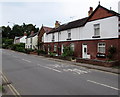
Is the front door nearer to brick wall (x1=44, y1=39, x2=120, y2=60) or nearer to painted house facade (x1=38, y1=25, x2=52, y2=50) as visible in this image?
brick wall (x1=44, y1=39, x2=120, y2=60)

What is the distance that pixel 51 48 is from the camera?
34.7 metres

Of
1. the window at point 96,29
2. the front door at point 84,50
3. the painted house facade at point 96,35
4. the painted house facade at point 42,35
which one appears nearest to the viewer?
the painted house facade at point 96,35

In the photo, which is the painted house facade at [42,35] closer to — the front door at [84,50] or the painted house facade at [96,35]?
the painted house facade at [96,35]

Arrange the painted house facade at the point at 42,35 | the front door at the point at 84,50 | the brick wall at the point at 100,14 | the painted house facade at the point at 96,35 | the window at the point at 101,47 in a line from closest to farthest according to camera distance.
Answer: the painted house facade at the point at 96,35 < the brick wall at the point at 100,14 < the window at the point at 101,47 < the front door at the point at 84,50 < the painted house facade at the point at 42,35

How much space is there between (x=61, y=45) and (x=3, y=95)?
81.5ft

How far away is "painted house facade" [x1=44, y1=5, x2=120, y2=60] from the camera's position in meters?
18.8

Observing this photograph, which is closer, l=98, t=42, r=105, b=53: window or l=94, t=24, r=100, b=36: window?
l=98, t=42, r=105, b=53: window

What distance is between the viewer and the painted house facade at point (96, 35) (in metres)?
18.8

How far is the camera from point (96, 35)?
21516 mm

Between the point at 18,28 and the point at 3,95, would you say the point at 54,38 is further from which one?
the point at 18,28

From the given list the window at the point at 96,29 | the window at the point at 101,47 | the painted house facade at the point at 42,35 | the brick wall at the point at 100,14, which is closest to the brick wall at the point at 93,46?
the window at the point at 101,47

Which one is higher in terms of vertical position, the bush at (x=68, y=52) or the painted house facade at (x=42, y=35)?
the painted house facade at (x=42, y=35)

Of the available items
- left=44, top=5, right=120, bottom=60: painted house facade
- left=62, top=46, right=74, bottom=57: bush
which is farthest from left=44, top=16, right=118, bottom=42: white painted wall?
left=62, top=46, right=74, bottom=57: bush

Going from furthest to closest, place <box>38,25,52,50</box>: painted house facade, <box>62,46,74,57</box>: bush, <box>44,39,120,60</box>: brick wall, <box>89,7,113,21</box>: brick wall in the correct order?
<box>38,25,52,50</box>: painted house facade → <box>62,46,74,57</box>: bush → <box>89,7,113,21</box>: brick wall → <box>44,39,120,60</box>: brick wall
